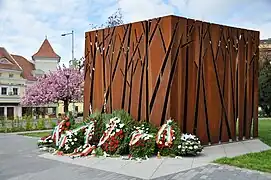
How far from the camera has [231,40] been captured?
1260 cm

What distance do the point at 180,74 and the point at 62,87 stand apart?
21.7 meters

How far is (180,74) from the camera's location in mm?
10797

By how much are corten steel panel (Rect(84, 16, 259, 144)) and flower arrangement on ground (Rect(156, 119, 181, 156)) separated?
896 mm

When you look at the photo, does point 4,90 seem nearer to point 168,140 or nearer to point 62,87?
point 62,87

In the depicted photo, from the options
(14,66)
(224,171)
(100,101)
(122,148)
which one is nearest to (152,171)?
(224,171)

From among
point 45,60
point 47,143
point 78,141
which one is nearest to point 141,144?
point 78,141

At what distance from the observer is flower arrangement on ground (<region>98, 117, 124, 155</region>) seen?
9641 millimetres

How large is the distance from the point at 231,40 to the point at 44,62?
135 feet

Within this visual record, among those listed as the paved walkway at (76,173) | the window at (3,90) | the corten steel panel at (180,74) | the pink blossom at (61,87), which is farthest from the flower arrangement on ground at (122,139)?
the window at (3,90)

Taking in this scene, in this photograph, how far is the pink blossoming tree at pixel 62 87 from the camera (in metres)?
30.8

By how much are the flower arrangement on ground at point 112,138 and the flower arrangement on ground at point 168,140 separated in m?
1.00

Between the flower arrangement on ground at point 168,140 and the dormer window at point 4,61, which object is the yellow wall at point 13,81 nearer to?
the dormer window at point 4,61

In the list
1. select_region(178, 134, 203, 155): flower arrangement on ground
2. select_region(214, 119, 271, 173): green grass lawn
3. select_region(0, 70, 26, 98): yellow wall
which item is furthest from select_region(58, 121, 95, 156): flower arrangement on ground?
select_region(0, 70, 26, 98): yellow wall

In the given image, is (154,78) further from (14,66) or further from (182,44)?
(14,66)
